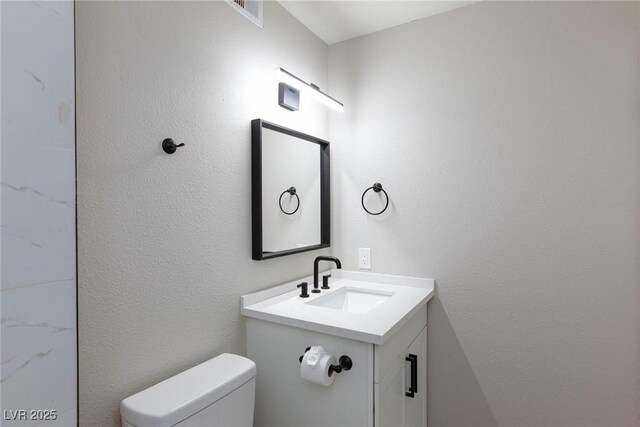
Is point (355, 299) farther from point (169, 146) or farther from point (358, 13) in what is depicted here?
point (358, 13)

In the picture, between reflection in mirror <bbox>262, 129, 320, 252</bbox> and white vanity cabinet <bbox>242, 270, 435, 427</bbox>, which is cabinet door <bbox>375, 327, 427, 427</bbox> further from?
reflection in mirror <bbox>262, 129, 320, 252</bbox>

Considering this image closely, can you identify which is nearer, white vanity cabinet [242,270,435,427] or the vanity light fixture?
white vanity cabinet [242,270,435,427]

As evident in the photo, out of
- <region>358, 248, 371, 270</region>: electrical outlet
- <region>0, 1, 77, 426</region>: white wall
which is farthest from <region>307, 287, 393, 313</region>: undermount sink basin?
<region>0, 1, 77, 426</region>: white wall

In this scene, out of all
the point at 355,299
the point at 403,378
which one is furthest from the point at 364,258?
the point at 403,378

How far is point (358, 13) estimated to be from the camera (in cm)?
182

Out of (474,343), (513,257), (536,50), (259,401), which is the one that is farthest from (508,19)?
(259,401)

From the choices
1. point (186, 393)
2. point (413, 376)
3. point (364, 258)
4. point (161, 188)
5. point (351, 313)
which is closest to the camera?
point (186, 393)

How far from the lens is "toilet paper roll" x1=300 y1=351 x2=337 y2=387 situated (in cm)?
117

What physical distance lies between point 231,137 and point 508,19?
142 cm

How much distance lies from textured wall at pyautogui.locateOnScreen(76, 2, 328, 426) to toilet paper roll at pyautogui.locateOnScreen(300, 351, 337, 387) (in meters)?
0.37

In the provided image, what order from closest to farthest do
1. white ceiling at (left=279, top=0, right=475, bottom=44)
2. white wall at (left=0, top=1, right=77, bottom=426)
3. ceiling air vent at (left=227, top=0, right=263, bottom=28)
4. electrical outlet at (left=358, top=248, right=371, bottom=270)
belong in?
white wall at (left=0, top=1, right=77, bottom=426)
ceiling air vent at (left=227, top=0, right=263, bottom=28)
white ceiling at (left=279, top=0, right=475, bottom=44)
electrical outlet at (left=358, top=248, right=371, bottom=270)

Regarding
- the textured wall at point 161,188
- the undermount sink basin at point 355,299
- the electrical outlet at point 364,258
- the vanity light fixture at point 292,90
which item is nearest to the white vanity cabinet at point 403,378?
the undermount sink basin at point 355,299

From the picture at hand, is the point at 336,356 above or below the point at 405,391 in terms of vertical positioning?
above

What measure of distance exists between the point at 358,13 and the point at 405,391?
1.85m
